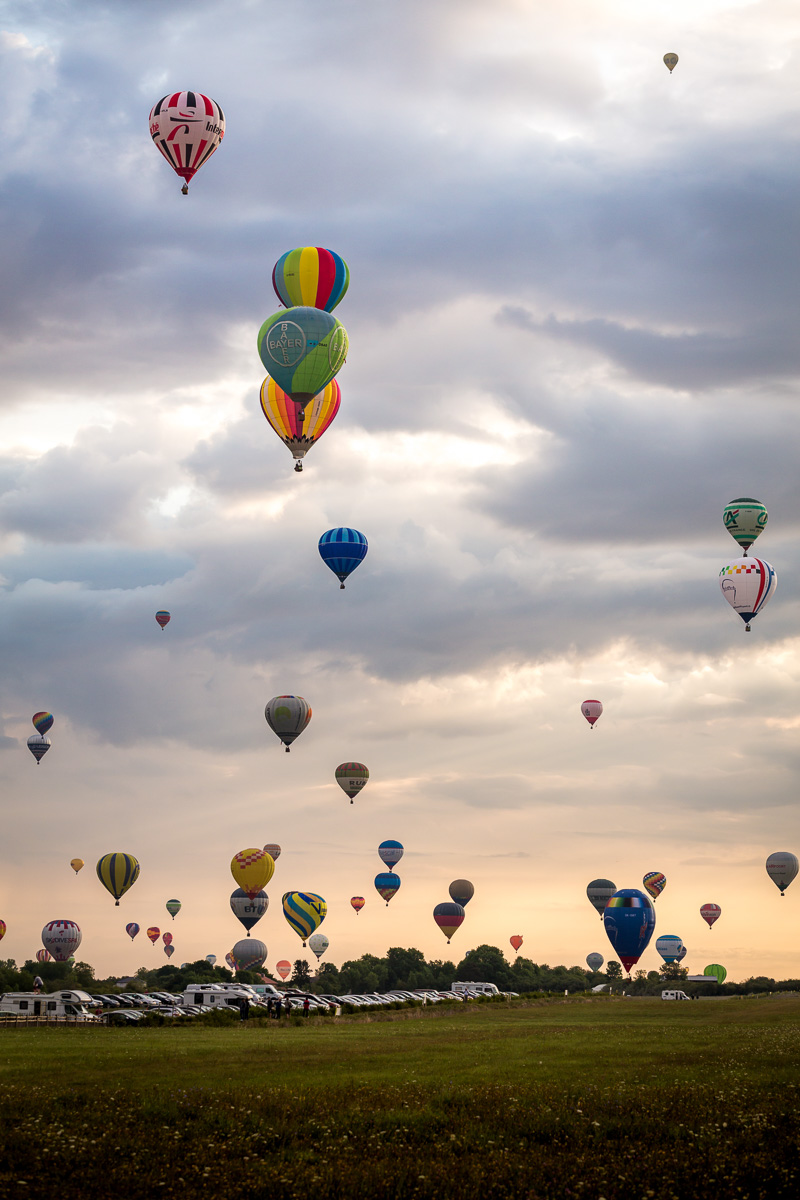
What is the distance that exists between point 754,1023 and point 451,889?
7581cm

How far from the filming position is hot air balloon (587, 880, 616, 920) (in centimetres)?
10094

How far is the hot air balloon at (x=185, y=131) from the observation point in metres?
60.8

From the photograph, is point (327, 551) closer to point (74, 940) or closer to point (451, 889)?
point (74, 940)

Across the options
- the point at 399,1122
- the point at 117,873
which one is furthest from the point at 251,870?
the point at 399,1122

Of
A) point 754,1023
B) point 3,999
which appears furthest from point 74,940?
point 754,1023

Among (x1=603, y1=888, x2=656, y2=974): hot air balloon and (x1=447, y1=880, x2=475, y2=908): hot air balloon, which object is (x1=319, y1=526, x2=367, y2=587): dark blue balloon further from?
(x1=447, y1=880, x2=475, y2=908): hot air balloon

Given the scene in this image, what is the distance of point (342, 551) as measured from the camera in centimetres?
7444

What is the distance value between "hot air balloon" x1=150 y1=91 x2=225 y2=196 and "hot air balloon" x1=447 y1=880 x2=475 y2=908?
3494 inches

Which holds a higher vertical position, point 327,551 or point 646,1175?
point 327,551

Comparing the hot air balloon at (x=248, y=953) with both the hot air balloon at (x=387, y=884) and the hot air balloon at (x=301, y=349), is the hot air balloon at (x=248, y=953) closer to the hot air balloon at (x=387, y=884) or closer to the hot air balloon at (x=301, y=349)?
the hot air balloon at (x=387, y=884)

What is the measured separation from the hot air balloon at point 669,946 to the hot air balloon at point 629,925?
81410 mm

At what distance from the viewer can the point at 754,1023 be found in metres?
57.9

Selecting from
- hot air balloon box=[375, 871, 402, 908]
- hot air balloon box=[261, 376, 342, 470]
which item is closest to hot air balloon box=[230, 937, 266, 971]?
hot air balloon box=[375, 871, 402, 908]

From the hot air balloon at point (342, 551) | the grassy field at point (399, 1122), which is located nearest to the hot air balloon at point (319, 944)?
the hot air balloon at point (342, 551)
